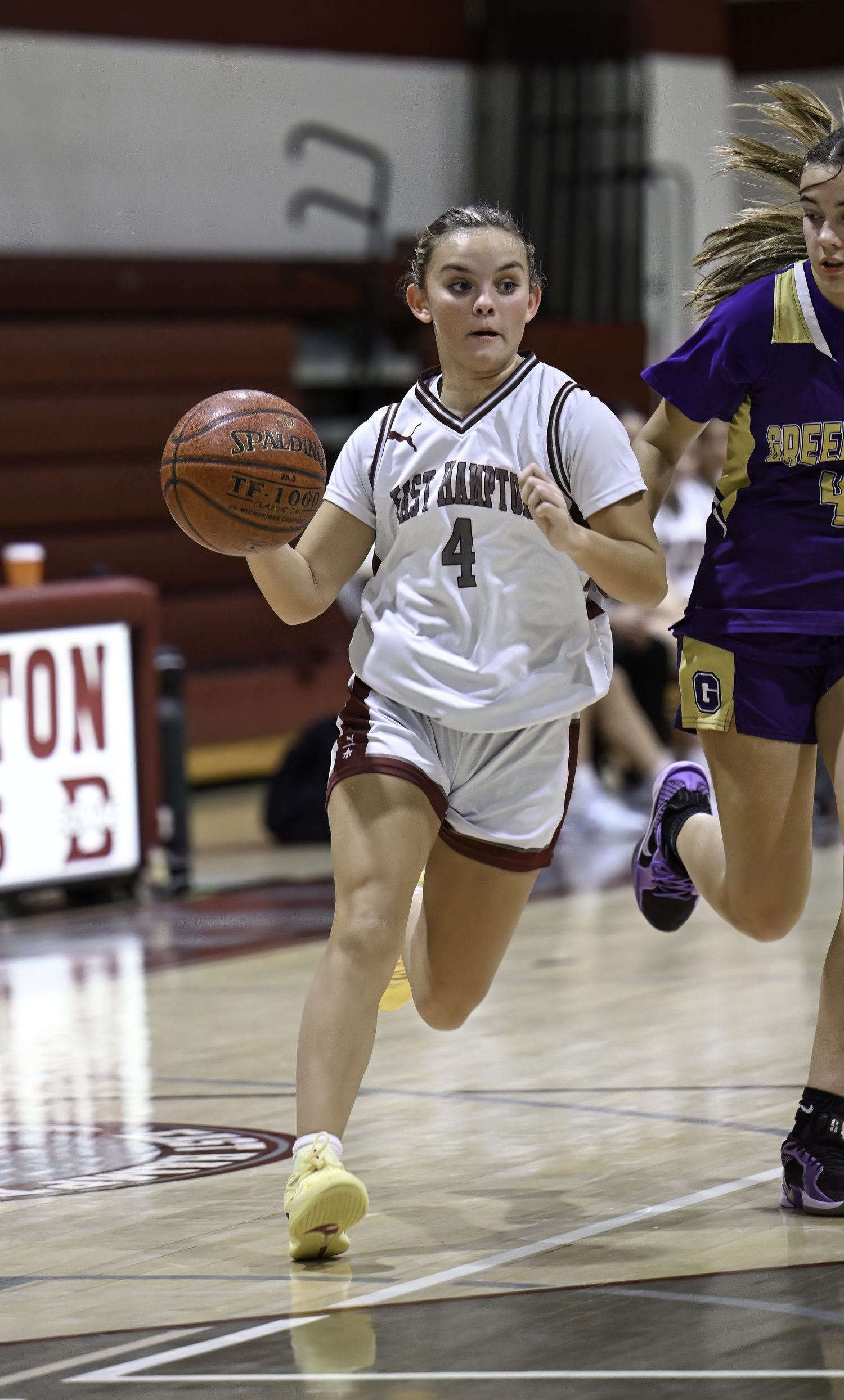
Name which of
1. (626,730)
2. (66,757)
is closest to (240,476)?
(66,757)

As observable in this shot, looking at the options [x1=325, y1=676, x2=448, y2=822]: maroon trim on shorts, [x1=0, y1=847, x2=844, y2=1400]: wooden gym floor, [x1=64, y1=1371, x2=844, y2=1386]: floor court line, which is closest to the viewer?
[x1=64, y1=1371, x2=844, y2=1386]: floor court line

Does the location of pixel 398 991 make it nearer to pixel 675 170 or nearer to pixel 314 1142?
pixel 314 1142

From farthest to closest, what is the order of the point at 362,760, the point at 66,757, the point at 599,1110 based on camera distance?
the point at 66,757 < the point at 599,1110 < the point at 362,760

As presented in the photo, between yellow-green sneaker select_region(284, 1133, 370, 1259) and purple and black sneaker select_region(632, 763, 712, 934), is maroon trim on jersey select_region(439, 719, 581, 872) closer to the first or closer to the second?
yellow-green sneaker select_region(284, 1133, 370, 1259)

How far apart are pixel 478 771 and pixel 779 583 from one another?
1.95 ft

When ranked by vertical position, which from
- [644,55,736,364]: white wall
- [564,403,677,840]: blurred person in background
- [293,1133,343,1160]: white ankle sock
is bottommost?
[564,403,677,840]: blurred person in background

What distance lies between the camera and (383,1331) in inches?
108

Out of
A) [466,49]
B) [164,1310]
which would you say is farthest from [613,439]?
[466,49]

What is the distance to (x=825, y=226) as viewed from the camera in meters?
3.32

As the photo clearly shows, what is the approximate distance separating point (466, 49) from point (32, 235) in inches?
145

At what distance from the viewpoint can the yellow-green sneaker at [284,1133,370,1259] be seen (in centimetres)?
301

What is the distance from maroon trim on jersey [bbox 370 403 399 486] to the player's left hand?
0.36 metres

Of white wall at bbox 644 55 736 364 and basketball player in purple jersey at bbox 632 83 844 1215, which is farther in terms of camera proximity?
white wall at bbox 644 55 736 364

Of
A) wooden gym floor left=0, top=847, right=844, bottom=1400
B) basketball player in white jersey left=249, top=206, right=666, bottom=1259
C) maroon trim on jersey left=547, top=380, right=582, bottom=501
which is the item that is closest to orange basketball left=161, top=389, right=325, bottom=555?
basketball player in white jersey left=249, top=206, right=666, bottom=1259
